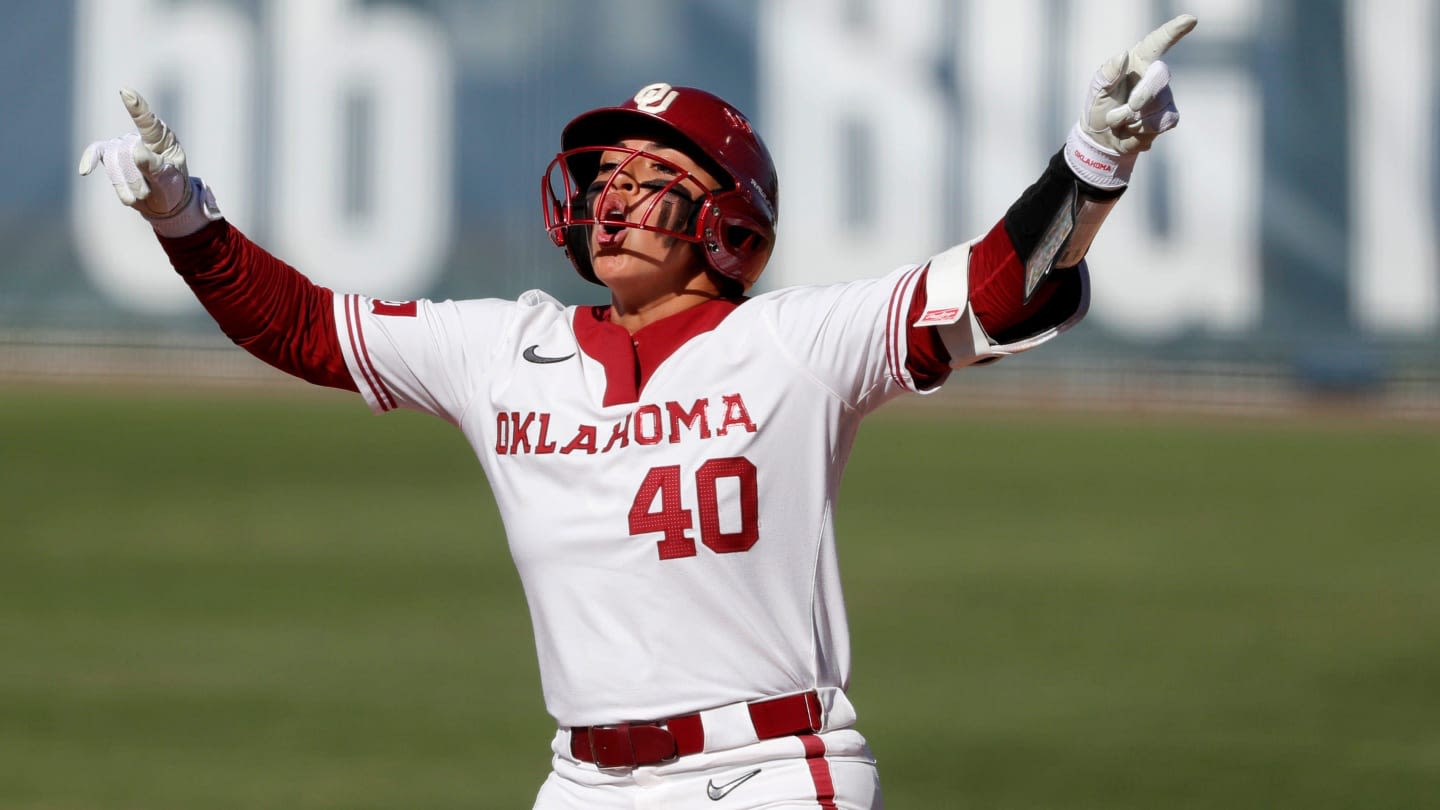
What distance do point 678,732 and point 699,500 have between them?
1.39ft

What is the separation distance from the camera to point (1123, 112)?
3193mm

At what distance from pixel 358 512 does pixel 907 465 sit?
155 inches

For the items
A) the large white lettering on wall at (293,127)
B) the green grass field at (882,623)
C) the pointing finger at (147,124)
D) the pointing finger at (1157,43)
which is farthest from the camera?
the large white lettering on wall at (293,127)

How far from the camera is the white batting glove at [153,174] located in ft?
12.3

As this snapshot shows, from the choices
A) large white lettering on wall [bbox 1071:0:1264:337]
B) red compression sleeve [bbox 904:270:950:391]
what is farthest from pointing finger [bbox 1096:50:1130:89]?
large white lettering on wall [bbox 1071:0:1264:337]

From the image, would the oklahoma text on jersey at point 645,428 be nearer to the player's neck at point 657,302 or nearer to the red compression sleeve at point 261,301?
the player's neck at point 657,302

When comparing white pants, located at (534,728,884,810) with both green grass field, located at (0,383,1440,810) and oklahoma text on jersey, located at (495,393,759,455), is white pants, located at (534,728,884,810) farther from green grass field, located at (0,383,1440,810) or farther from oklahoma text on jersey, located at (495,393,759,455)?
green grass field, located at (0,383,1440,810)

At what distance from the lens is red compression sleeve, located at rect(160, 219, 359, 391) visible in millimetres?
3928

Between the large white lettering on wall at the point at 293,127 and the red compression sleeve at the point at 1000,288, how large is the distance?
1327 cm

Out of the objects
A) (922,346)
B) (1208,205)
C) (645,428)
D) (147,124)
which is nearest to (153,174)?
(147,124)

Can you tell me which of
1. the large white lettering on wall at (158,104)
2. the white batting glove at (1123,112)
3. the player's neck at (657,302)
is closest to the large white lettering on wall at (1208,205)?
the large white lettering on wall at (158,104)

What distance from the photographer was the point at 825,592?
12.1 feet

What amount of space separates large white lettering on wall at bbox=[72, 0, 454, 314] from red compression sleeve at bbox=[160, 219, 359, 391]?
12343 millimetres

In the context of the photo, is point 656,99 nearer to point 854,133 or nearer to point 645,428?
point 645,428
